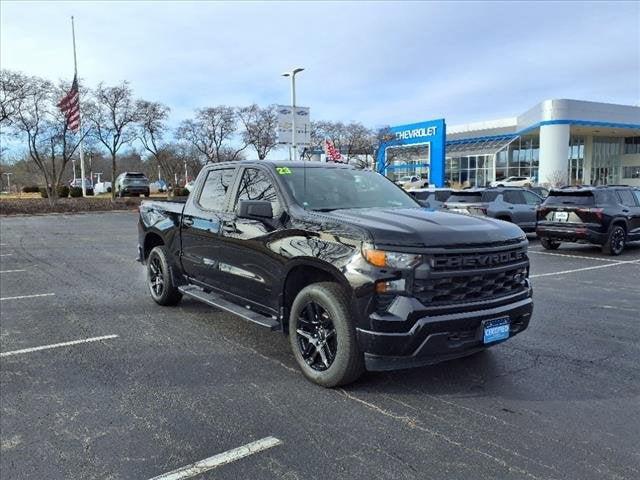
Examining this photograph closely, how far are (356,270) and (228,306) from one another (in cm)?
199

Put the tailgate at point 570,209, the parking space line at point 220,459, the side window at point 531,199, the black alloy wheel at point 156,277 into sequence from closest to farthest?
the parking space line at point 220,459, the black alloy wheel at point 156,277, the tailgate at point 570,209, the side window at point 531,199

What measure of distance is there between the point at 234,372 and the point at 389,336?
1.63 m

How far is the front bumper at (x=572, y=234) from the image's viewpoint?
12609mm

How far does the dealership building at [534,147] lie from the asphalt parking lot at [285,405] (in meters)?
35.6

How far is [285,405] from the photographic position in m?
4.01

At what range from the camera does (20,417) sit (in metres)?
3.90

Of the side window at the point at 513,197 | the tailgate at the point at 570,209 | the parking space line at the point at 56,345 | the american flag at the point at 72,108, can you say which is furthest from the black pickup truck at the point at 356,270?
the american flag at the point at 72,108

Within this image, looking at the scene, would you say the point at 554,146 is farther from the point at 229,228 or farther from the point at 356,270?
the point at 356,270

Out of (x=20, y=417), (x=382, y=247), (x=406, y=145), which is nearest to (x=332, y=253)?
(x=382, y=247)

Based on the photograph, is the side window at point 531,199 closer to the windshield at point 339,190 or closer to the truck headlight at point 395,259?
the windshield at point 339,190

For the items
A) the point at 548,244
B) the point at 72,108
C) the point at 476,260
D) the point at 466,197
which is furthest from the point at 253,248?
the point at 72,108

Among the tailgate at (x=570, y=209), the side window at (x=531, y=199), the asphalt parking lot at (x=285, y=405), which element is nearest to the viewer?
the asphalt parking lot at (x=285, y=405)

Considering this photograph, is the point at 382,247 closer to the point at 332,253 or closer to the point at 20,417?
the point at 332,253

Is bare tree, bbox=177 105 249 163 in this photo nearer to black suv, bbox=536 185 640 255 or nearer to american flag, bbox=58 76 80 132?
american flag, bbox=58 76 80 132
